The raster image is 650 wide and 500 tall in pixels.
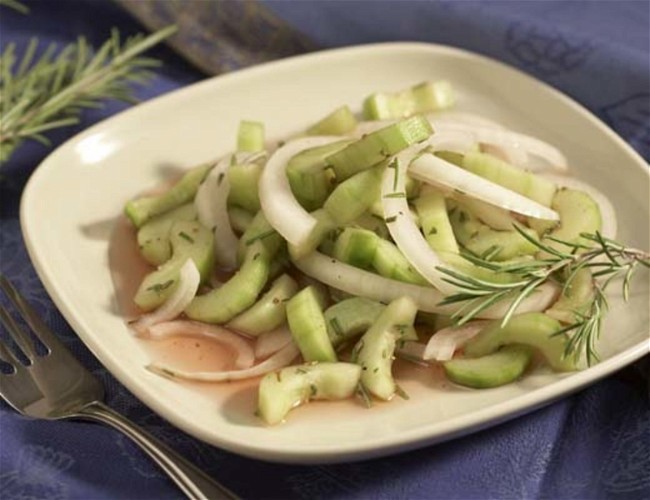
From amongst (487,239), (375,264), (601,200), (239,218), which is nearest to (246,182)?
(239,218)

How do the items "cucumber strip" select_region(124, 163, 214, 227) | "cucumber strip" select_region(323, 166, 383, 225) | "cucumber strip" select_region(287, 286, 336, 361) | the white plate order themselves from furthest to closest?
"cucumber strip" select_region(124, 163, 214, 227) → "cucumber strip" select_region(323, 166, 383, 225) → "cucumber strip" select_region(287, 286, 336, 361) → the white plate

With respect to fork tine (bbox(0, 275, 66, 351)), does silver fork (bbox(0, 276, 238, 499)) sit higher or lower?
lower

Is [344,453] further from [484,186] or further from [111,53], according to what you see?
[111,53]

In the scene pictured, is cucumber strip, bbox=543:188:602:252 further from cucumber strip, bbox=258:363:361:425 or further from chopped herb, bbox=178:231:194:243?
chopped herb, bbox=178:231:194:243

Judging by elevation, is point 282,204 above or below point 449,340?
above

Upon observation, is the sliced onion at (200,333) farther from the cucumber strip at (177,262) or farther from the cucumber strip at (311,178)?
the cucumber strip at (311,178)

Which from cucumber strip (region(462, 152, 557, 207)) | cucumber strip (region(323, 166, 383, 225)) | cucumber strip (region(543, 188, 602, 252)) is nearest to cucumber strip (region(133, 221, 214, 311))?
cucumber strip (region(323, 166, 383, 225))

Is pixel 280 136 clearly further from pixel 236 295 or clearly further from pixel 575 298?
pixel 575 298
